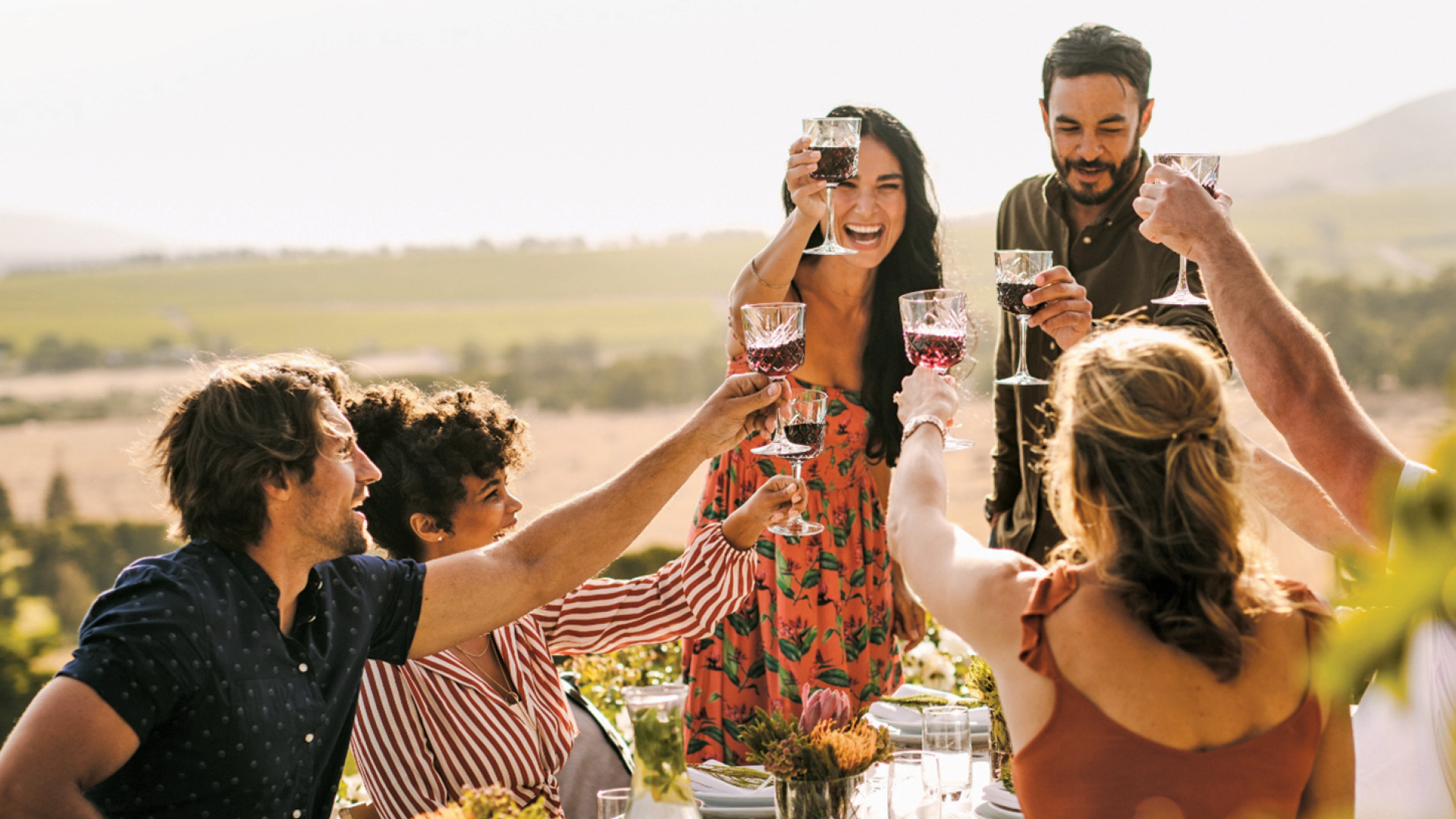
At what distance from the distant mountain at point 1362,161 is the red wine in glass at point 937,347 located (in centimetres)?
3148

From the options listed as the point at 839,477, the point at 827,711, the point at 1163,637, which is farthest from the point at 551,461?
the point at 1163,637

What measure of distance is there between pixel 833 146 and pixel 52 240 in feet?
130

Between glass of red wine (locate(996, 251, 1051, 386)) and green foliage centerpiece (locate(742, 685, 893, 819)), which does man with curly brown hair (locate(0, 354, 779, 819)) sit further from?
glass of red wine (locate(996, 251, 1051, 386))

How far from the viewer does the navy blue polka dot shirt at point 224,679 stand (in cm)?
162

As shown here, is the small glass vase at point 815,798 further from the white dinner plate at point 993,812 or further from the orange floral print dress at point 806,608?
the orange floral print dress at point 806,608

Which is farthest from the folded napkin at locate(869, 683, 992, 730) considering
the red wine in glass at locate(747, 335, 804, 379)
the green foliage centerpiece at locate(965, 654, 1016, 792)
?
the red wine in glass at locate(747, 335, 804, 379)

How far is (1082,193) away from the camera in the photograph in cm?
330

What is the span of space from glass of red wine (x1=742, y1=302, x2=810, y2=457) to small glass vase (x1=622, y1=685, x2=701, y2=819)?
0.84 metres

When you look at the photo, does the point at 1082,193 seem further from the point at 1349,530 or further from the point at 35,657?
the point at 35,657

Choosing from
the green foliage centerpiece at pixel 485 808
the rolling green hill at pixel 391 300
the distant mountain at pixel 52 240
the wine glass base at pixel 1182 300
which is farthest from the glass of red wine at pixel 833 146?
the distant mountain at pixel 52 240

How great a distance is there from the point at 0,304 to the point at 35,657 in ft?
136

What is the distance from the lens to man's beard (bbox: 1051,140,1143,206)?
3260 millimetres

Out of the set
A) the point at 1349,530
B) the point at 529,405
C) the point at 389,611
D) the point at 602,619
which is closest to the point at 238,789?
the point at 389,611

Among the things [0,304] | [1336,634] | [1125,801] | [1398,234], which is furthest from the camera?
[0,304]
